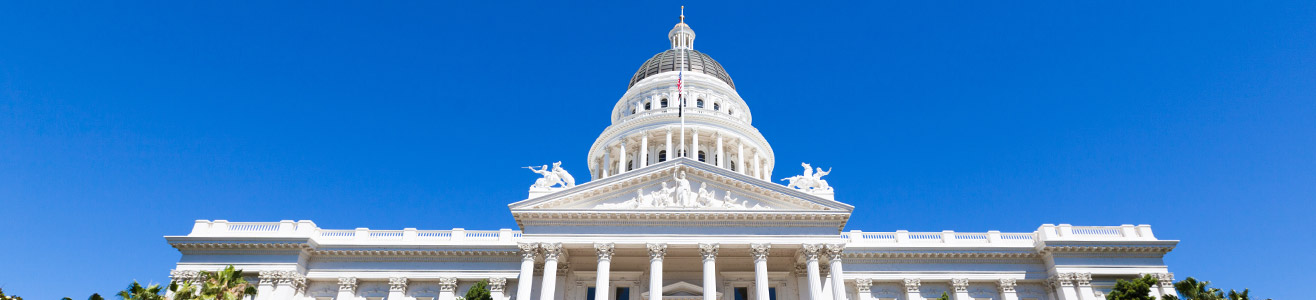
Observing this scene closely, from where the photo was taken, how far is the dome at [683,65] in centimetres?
5600

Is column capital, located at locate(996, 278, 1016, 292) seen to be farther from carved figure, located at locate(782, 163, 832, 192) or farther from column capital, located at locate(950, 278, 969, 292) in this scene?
carved figure, located at locate(782, 163, 832, 192)

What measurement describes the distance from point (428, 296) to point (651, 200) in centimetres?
1207

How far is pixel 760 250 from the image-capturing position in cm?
2852

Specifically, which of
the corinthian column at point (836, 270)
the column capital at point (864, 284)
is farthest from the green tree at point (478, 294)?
the column capital at point (864, 284)

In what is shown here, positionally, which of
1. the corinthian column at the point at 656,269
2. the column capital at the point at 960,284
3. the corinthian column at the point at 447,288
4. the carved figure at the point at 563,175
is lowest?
the corinthian column at the point at 656,269

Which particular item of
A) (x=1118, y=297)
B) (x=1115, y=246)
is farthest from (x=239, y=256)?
(x=1115, y=246)

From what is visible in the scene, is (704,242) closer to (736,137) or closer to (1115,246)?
(1115,246)

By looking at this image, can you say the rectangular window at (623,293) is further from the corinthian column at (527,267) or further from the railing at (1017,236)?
the railing at (1017,236)

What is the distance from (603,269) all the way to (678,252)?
163 inches

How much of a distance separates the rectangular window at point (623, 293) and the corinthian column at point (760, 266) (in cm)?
664

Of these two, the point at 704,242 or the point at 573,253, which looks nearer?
the point at 704,242

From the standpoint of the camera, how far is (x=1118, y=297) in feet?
82.9

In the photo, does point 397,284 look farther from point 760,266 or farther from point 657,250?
point 760,266

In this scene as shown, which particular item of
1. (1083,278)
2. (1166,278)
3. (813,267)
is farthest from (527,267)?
(1166,278)
